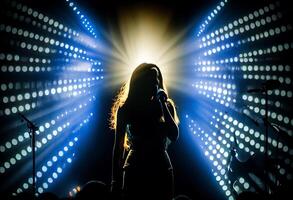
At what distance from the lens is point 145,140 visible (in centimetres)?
276

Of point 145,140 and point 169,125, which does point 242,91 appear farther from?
point 145,140

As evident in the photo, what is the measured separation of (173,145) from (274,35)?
5.95 feet

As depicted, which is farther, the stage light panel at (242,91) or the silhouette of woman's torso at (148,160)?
the stage light panel at (242,91)

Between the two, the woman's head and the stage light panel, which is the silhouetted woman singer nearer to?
the woman's head

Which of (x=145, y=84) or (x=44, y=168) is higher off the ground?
(x=145, y=84)

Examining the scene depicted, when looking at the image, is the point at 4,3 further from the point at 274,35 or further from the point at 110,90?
the point at 274,35

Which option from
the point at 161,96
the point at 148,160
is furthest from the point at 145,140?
the point at 161,96

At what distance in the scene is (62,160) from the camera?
4473 mm

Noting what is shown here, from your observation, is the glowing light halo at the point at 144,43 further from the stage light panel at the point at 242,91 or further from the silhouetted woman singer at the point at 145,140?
the silhouetted woman singer at the point at 145,140

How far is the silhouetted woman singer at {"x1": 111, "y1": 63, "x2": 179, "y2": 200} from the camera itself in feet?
8.92

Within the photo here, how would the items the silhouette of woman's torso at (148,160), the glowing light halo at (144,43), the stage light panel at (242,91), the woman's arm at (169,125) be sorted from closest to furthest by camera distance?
1. the silhouette of woman's torso at (148,160)
2. the woman's arm at (169,125)
3. the stage light panel at (242,91)
4. the glowing light halo at (144,43)

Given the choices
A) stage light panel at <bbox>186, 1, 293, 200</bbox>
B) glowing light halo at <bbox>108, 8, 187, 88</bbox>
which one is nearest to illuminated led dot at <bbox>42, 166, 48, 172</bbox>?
glowing light halo at <bbox>108, 8, 187, 88</bbox>

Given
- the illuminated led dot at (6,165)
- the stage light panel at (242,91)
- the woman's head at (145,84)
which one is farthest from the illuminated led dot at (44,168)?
the woman's head at (145,84)

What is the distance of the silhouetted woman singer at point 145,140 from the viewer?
2.72m
